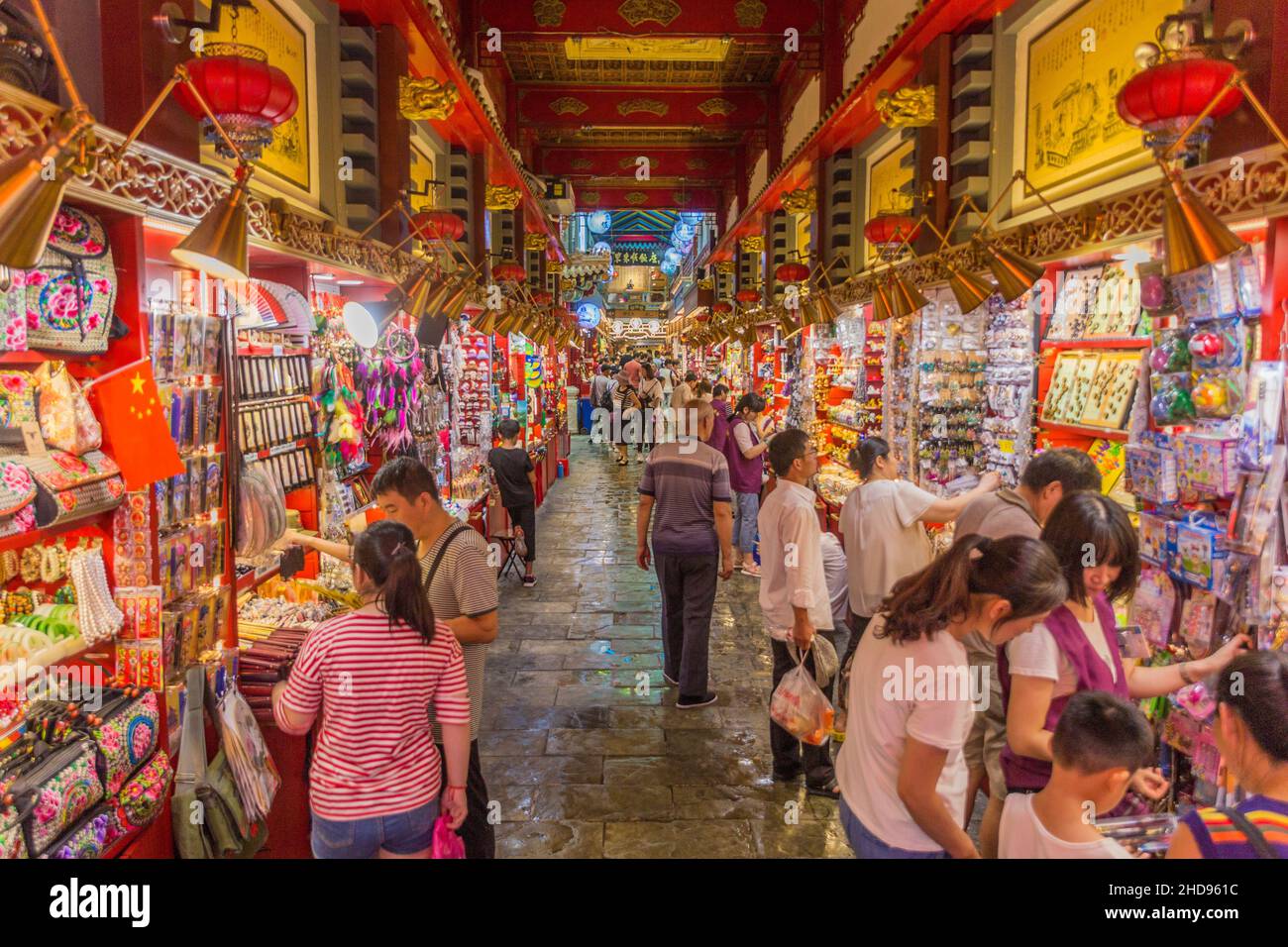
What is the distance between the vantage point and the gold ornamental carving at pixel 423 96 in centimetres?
592

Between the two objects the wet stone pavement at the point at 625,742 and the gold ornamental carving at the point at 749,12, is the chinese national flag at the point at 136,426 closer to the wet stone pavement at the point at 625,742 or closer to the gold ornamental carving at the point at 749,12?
the wet stone pavement at the point at 625,742

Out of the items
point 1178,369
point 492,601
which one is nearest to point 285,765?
point 492,601

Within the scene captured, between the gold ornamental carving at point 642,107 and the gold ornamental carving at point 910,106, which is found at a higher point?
the gold ornamental carving at point 642,107

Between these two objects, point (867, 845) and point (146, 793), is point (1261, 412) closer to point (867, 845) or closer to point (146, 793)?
point (867, 845)

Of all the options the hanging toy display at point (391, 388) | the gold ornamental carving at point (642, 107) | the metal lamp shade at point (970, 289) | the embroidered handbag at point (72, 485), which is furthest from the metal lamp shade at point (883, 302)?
the gold ornamental carving at point (642, 107)

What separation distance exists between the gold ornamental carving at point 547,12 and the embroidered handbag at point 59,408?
825 centimetres

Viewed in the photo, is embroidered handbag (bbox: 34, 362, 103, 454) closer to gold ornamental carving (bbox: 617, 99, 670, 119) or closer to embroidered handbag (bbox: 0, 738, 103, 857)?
embroidered handbag (bbox: 0, 738, 103, 857)

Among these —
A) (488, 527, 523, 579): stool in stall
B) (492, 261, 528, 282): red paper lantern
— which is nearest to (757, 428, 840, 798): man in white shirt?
(488, 527, 523, 579): stool in stall

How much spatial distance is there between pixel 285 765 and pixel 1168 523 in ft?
11.7

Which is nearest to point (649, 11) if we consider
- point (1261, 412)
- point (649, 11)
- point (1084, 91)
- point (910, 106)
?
point (649, 11)

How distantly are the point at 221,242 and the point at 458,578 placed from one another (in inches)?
51.7

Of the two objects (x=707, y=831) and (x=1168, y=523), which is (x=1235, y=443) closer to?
(x=1168, y=523)

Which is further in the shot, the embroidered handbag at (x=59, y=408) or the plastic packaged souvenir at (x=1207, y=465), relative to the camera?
Answer: the plastic packaged souvenir at (x=1207, y=465)

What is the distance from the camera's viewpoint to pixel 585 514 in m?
12.5
